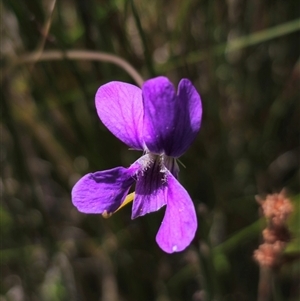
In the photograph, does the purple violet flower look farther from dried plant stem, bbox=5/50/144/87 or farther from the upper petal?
dried plant stem, bbox=5/50/144/87

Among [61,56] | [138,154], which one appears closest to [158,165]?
[61,56]

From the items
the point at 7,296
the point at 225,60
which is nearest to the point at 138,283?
the point at 7,296

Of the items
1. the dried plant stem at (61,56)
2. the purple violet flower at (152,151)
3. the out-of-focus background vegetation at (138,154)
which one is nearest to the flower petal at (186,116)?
the purple violet flower at (152,151)

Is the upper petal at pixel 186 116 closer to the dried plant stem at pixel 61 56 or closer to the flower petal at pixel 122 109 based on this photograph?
the flower petal at pixel 122 109

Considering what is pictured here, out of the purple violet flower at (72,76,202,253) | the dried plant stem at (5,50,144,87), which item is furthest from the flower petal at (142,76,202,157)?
the dried plant stem at (5,50,144,87)

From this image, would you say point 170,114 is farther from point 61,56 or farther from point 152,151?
point 61,56

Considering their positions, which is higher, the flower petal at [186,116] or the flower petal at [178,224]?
the flower petal at [186,116]

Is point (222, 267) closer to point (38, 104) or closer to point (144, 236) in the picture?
point (144, 236)
